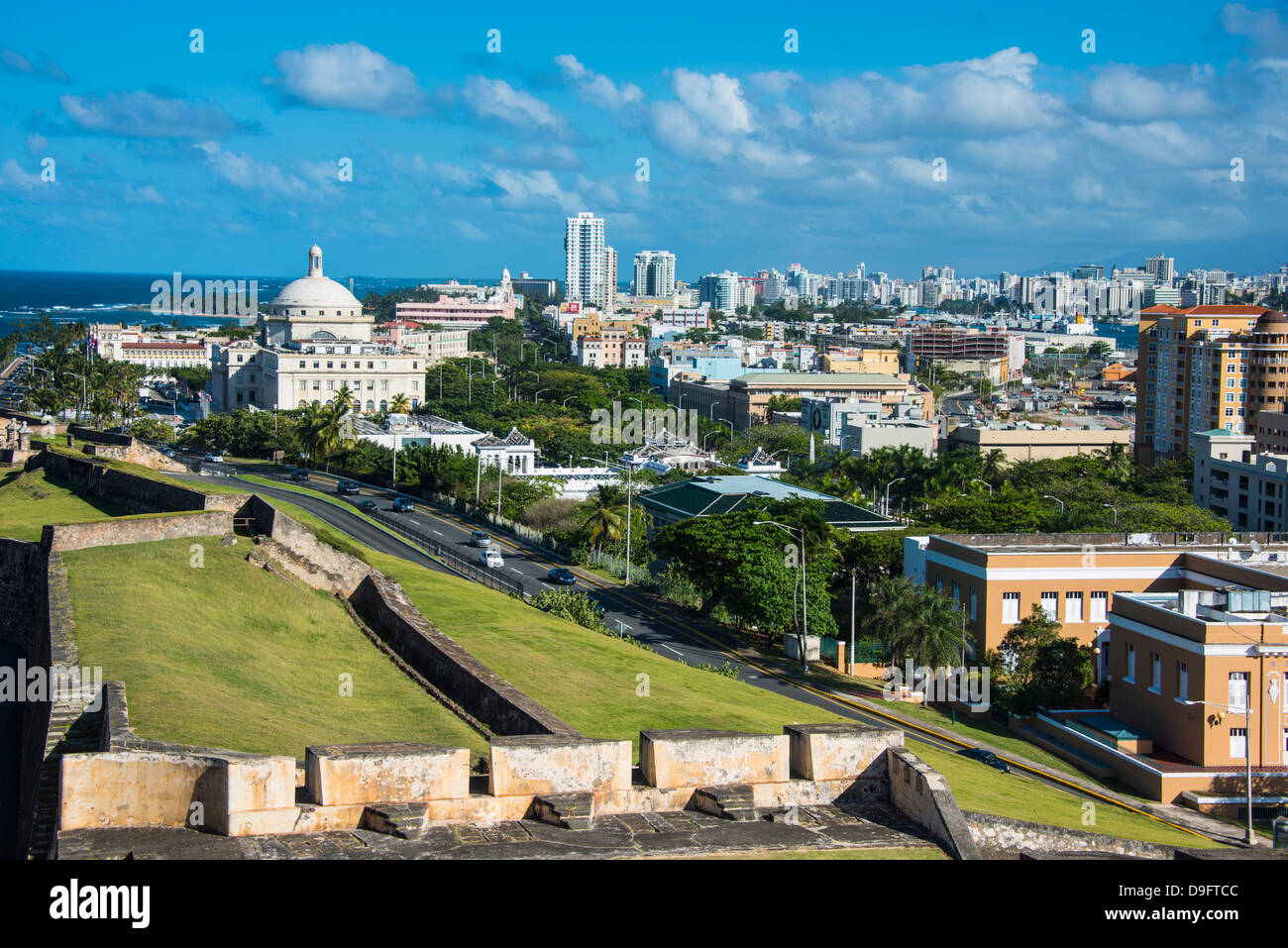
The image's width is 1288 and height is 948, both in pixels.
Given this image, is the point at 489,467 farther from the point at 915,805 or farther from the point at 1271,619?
the point at 915,805

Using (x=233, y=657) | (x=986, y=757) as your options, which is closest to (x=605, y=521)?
(x=986, y=757)

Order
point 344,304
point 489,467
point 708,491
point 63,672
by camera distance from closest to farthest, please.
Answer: point 63,672 < point 708,491 < point 489,467 < point 344,304

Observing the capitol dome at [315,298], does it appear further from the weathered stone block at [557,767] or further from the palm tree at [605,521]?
the weathered stone block at [557,767]

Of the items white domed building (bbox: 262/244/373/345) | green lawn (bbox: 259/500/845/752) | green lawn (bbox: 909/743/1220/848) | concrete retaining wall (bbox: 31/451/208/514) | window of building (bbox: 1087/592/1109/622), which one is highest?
white domed building (bbox: 262/244/373/345)

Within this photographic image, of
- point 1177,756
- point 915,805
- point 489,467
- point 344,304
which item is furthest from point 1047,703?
point 344,304

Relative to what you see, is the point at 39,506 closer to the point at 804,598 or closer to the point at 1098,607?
the point at 804,598

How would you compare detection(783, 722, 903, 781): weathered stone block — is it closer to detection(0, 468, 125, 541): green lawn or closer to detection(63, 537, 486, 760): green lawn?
detection(63, 537, 486, 760): green lawn

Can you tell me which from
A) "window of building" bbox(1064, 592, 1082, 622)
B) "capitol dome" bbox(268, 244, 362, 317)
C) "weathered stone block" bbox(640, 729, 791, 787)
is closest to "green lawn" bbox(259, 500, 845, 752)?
"weathered stone block" bbox(640, 729, 791, 787)
